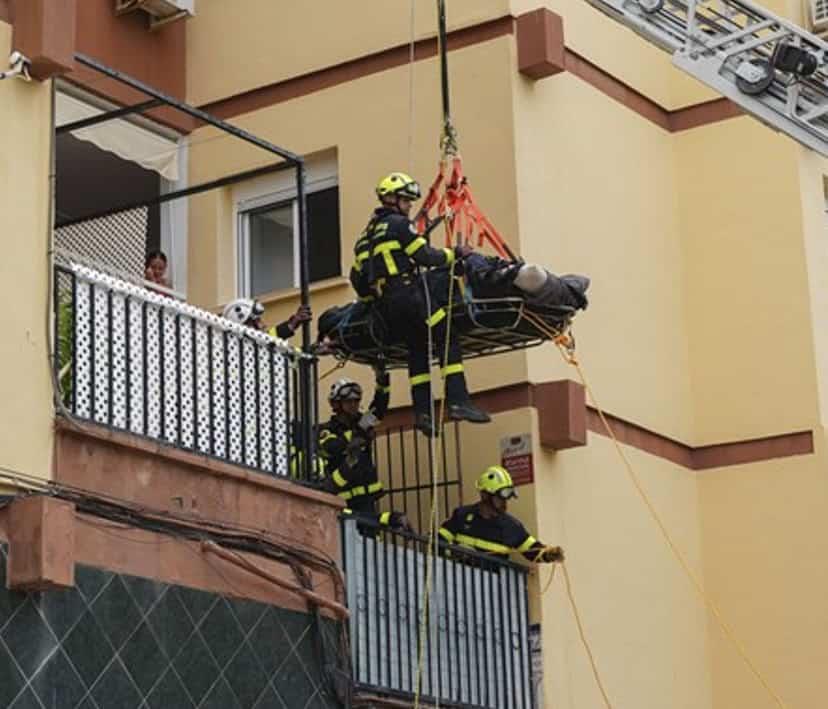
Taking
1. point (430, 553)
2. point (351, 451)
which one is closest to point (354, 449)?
point (351, 451)

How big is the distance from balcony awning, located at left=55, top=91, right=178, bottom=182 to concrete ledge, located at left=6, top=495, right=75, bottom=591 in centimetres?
722

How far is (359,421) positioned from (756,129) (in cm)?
527

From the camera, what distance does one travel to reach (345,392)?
17.1 metres

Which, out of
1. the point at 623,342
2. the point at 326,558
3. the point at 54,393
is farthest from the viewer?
the point at 623,342

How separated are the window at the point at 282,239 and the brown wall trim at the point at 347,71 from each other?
2.75ft

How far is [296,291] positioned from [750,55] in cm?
474

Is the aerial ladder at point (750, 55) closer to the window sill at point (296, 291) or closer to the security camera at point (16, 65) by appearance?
the window sill at point (296, 291)

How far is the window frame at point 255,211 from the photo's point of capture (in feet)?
65.4

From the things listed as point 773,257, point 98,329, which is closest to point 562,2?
point 773,257

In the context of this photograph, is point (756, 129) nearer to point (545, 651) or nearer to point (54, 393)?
point (545, 651)

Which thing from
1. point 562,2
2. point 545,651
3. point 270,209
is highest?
point 562,2

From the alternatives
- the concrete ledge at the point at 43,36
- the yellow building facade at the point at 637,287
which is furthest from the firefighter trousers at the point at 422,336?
the concrete ledge at the point at 43,36

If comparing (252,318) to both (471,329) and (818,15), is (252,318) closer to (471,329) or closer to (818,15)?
(471,329)

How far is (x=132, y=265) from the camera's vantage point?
1906 cm
